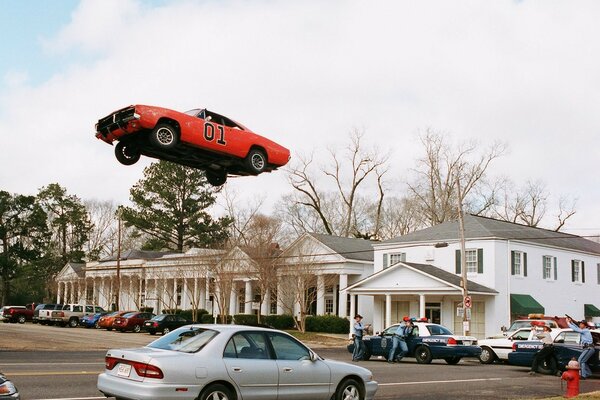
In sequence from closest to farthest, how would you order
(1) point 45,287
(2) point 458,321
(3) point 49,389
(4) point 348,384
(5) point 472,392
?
(4) point 348,384
(3) point 49,389
(5) point 472,392
(2) point 458,321
(1) point 45,287

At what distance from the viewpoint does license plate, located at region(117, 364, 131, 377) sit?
959 centimetres

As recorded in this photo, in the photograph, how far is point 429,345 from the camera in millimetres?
24953

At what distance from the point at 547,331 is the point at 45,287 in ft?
265

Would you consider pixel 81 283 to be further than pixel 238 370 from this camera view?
Yes

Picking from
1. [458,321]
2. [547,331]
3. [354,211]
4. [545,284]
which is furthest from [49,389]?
[354,211]

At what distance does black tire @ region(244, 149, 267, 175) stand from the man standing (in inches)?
381

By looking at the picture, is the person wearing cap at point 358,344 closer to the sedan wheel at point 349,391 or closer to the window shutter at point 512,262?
the sedan wheel at point 349,391

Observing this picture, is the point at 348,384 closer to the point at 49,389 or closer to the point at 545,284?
the point at 49,389

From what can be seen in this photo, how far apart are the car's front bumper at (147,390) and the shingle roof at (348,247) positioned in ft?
143

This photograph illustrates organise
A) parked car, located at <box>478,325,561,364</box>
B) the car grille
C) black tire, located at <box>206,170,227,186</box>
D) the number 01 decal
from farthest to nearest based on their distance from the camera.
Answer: parked car, located at <box>478,325,561,364</box>
black tire, located at <box>206,170,227,186</box>
the number 01 decal
the car grille

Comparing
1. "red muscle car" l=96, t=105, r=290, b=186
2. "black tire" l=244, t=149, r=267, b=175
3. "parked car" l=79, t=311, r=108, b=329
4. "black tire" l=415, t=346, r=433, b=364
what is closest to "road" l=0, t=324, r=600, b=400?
"black tire" l=415, t=346, r=433, b=364

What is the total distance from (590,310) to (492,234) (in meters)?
11.7

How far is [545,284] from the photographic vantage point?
45594 mm

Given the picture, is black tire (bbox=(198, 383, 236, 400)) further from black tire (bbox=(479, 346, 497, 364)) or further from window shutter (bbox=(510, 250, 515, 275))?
window shutter (bbox=(510, 250, 515, 275))
